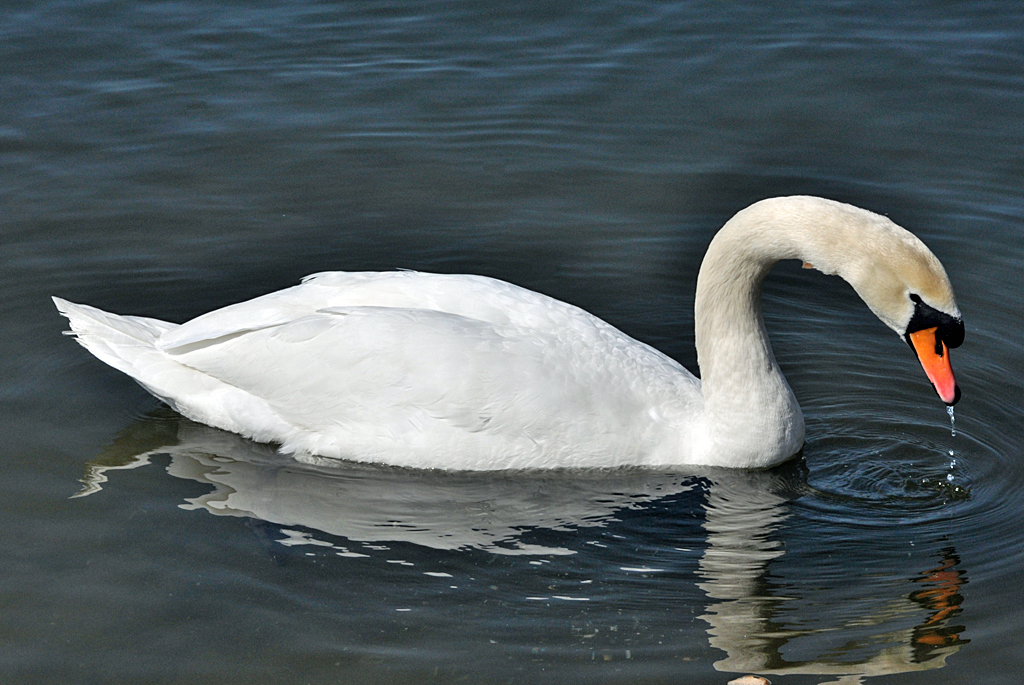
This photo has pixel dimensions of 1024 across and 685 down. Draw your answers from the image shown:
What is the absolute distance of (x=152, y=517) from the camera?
6.80 metres

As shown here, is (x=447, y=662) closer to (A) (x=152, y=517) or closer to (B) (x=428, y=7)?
(A) (x=152, y=517)

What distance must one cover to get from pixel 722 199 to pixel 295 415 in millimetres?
4178

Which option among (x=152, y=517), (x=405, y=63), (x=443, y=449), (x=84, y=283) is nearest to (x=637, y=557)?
(x=443, y=449)

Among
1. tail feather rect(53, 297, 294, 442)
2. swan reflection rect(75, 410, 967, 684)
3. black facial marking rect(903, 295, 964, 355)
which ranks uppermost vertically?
black facial marking rect(903, 295, 964, 355)

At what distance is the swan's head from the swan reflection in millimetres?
974

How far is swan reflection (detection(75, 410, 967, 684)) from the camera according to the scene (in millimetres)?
5844

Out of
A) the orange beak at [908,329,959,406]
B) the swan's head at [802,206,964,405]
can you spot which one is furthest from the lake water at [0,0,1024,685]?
the swan's head at [802,206,964,405]

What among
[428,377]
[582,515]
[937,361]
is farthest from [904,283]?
A: [428,377]

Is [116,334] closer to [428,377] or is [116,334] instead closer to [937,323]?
[428,377]

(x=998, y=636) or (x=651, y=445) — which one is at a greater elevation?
(x=651, y=445)

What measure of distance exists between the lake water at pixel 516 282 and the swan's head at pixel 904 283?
2.80ft

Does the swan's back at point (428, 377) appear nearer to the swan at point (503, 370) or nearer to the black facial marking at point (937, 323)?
the swan at point (503, 370)

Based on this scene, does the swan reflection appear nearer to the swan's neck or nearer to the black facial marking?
the swan's neck

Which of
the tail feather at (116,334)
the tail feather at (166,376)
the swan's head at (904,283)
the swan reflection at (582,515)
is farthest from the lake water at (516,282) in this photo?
the swan's head at (904,283)
